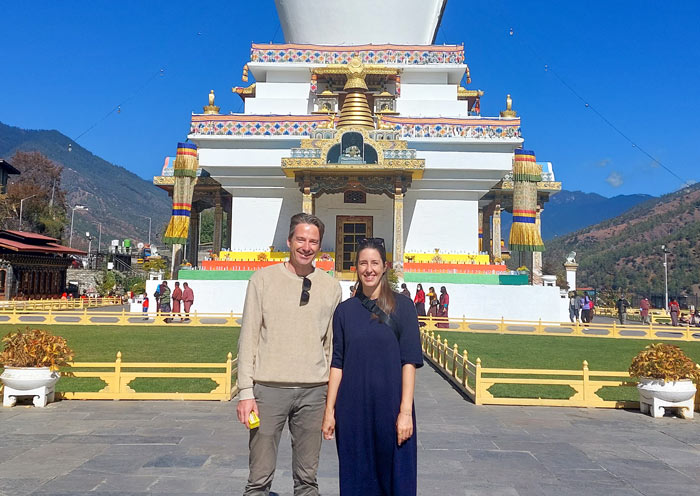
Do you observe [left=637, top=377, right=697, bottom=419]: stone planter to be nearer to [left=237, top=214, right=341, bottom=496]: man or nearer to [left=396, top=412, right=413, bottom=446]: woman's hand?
[left=396, top=412, right=413, bottom=446]: woman's hand

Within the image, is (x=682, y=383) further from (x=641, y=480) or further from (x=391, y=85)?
(x=391, y=85)

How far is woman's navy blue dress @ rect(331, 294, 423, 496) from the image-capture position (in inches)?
149

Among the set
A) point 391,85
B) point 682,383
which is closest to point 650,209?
point 391,85

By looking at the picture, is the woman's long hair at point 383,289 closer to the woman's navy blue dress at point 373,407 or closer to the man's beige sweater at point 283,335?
the woman's navy blue dress at point 373,407

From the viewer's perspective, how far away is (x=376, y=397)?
12.5ft

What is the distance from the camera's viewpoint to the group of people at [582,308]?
24.4 m

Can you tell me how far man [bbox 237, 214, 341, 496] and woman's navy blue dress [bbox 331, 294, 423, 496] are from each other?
0.97 ft

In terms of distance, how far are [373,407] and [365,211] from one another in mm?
23752

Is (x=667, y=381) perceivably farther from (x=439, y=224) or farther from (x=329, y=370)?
(x=439, y=224)

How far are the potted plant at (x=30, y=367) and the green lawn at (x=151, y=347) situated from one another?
3.76 feet

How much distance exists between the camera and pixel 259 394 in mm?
4109

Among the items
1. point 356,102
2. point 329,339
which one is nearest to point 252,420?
point 329,339

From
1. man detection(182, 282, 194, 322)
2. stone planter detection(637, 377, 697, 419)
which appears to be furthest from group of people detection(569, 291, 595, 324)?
man detection(182, 282, 194, 322)

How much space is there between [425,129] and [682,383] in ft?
63.6
